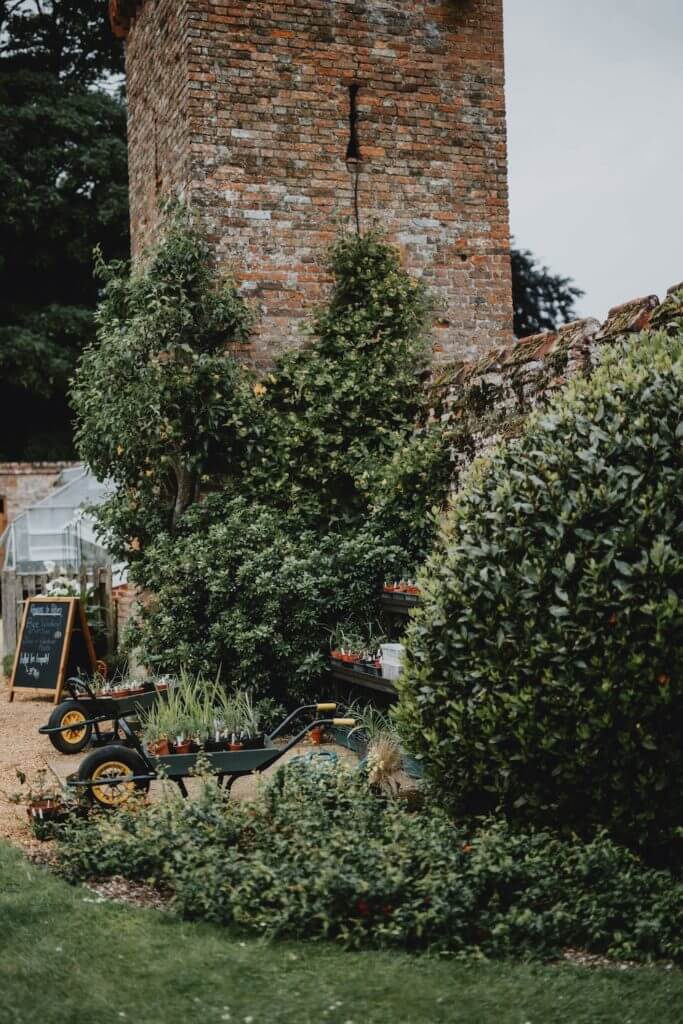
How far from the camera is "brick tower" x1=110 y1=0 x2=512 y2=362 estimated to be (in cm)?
935

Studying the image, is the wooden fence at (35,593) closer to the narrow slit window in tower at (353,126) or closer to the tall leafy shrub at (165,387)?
the tall leafy shrub at (165,387)

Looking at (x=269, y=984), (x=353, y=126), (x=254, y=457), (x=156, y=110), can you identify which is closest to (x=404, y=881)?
(x=269, y=984)

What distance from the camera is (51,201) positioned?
76.1ft

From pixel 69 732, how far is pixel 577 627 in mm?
5053

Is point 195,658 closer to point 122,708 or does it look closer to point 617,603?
point 122,708

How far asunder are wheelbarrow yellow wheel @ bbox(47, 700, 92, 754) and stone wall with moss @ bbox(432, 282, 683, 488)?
133 inches

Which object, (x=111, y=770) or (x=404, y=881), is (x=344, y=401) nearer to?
(x=111, y=770)

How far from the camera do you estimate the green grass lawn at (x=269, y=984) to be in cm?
328

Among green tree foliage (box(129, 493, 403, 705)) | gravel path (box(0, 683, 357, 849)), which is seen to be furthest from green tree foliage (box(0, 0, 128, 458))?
green tree foliage (box(129, 493, 403, 705))

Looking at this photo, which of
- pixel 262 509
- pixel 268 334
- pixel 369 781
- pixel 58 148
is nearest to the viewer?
pixel 369 781

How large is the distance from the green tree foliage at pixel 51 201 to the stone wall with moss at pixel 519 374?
1642cm

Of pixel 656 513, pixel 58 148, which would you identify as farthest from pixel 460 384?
pixel 58 148

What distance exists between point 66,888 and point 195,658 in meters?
3.62

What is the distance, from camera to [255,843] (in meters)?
4.57
